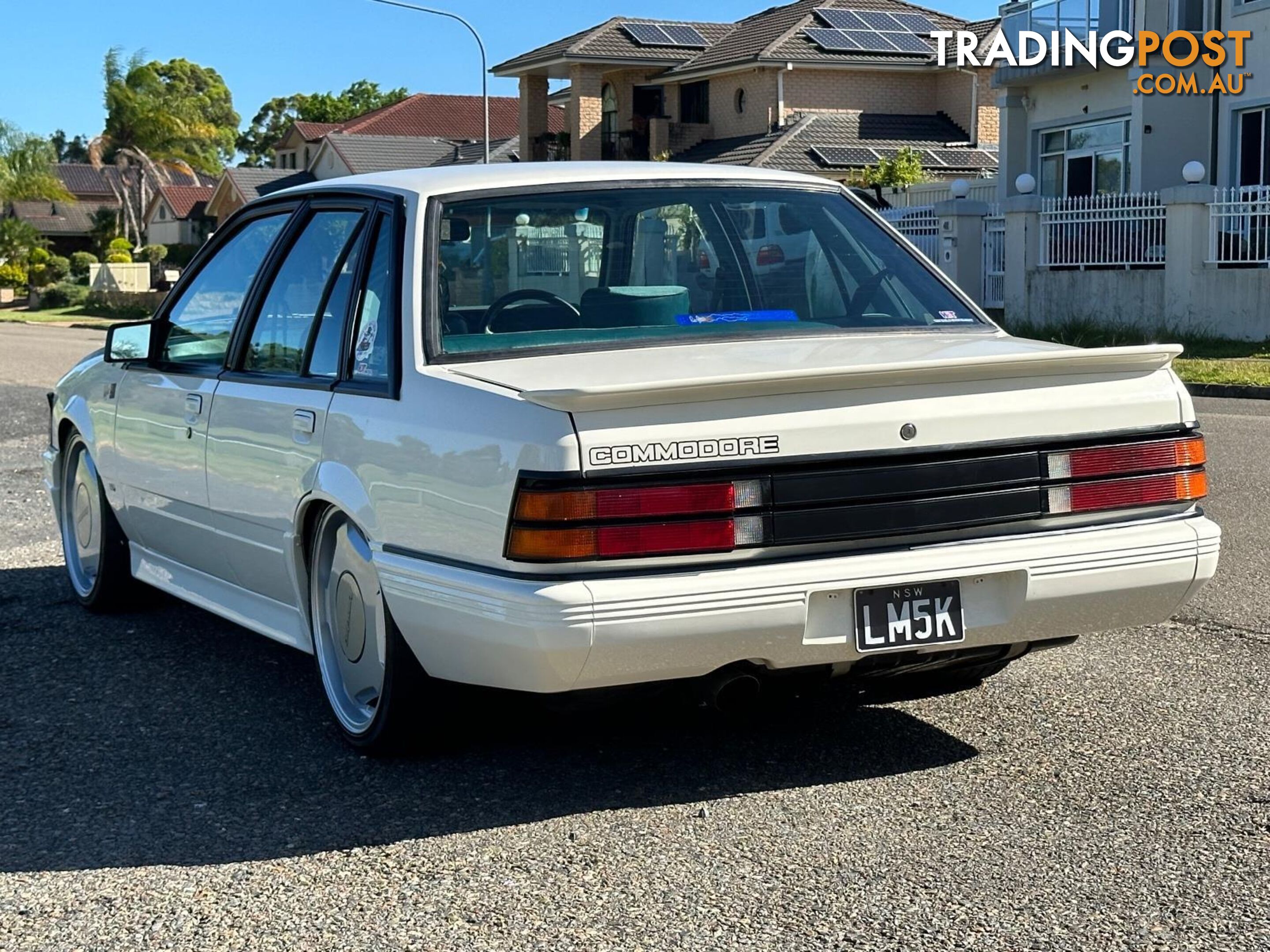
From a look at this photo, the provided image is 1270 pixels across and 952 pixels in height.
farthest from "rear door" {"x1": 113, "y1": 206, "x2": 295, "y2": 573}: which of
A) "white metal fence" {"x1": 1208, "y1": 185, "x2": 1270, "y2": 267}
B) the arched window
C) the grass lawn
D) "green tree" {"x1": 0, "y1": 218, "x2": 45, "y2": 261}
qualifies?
"green tree" {"x1": 0, "y1": 218, "x2": 45, "y2": 261}

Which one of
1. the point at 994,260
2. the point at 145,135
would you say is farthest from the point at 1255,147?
the point at 145,135

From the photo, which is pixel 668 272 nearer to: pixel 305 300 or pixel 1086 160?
pixel 305 300

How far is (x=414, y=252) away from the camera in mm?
4785

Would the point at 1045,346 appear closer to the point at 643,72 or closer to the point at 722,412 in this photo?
the point at 722,412

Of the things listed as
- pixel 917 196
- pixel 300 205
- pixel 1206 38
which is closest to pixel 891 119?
pixel 917 196

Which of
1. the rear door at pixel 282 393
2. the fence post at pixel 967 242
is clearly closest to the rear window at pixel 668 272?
the rear door at pixel 282 393

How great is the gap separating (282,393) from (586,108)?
47.1m

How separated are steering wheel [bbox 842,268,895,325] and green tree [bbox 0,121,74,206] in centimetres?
7152

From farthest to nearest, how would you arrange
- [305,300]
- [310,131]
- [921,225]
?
1. [310,131]
2. [921,225]
3. [305,300]

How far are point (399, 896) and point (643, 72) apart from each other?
49.3 meters

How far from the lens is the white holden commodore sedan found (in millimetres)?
3992

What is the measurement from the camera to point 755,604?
4.02 metres

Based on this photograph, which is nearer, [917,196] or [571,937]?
[571,937]

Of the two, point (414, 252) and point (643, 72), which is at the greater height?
point (643, 72)
